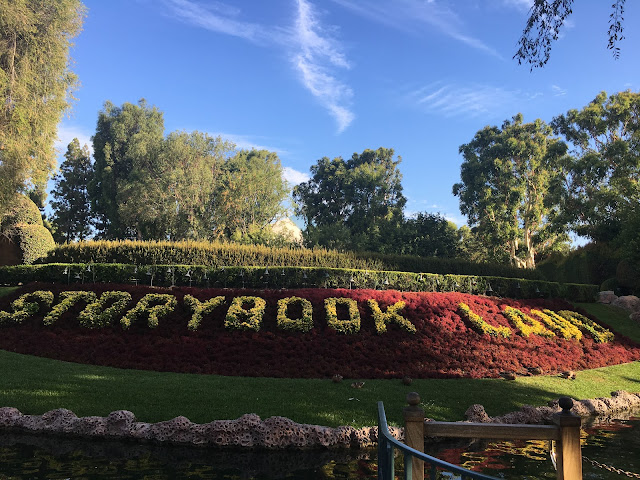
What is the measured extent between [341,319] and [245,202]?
26.1 meters

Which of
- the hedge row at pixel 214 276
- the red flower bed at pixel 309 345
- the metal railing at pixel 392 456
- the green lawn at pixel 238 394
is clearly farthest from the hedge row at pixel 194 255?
the metal railing at pixel 392 456

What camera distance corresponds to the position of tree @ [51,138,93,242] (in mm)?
42503

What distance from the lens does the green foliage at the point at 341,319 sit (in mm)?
11875

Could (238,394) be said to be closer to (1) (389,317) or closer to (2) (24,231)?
(1) (389,317)

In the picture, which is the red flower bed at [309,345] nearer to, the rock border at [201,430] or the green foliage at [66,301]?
the green foliage at [66,301]

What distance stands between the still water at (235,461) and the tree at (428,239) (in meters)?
28.7

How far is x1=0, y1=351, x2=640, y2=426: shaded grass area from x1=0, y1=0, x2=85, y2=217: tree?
1239 cm

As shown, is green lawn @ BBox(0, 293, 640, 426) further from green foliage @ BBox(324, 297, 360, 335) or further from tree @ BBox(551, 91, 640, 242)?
tree @ BBox(551, 91, 640, 242)

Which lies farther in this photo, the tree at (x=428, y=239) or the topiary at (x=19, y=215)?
the tree at (x=428, y=239)

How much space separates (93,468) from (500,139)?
36453mm

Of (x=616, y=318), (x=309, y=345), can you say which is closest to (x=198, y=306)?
(x=309, y=345)

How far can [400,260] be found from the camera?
68.0 feet

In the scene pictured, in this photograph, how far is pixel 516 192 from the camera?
32.7 m

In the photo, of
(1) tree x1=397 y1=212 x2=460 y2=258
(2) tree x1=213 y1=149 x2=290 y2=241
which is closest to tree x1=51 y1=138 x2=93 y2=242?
(2) tree x1=213 y1=149 x2=290 y2=241
